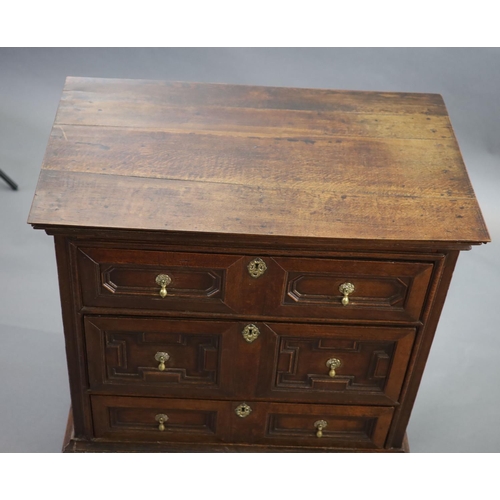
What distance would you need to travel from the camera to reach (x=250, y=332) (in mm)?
2137

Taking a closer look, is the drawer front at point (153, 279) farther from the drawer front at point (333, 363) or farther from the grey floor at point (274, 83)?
the grey floor at point (274, 83)

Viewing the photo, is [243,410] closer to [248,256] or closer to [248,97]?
[248,256]

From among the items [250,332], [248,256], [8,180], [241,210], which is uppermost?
[241,210]

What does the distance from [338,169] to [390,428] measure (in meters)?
0.77

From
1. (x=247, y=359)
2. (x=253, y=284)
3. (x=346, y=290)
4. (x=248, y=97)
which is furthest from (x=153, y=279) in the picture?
(x=248, y=97)

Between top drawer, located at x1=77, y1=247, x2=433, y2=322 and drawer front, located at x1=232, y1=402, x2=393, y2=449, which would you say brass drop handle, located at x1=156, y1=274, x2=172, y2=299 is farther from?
drawer front, located at x1=232, y1=402, x2=393, y2=449

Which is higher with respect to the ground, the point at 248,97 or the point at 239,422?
the point at 248,97

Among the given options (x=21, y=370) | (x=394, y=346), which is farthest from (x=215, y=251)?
(x=21, y=370)

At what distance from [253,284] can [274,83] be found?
74.6 inches

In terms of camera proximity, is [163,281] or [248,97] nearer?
[163,281]

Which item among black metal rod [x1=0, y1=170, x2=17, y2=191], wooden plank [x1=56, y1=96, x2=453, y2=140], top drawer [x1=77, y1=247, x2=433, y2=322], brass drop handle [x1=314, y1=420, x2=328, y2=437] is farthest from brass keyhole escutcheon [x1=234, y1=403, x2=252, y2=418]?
black metal rod [x1=0, y1=170, x2=17, y2=191]

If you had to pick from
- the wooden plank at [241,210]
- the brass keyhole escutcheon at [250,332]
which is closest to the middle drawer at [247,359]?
the brass keyhole escutcheon at [250,332]

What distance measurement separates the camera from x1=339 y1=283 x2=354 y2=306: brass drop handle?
204cm

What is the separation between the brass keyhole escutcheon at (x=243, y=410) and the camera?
2.32 metres
